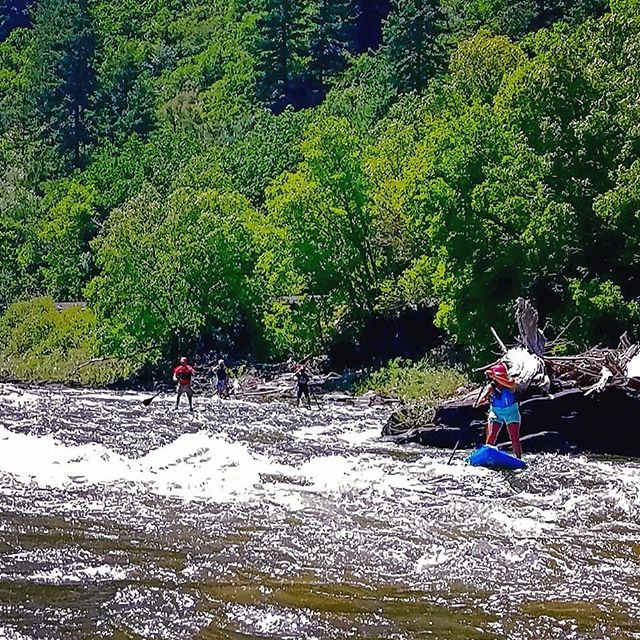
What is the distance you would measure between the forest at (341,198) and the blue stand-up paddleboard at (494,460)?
945 centimetres

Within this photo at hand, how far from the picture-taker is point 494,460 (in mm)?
20359

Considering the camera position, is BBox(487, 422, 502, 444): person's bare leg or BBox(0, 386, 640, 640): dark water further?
BBox(487, 422, 502, 444): person's bare leg

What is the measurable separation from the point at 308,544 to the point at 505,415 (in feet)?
28.0

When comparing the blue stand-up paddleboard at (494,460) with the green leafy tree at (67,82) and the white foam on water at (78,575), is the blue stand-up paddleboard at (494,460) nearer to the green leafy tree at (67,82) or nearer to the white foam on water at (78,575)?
the white foam on water at (78,575)

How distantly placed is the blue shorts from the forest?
27.2ft

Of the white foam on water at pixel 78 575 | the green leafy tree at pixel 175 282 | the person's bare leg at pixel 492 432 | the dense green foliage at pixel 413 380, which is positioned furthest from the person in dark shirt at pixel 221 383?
the white foam on water at pixel 78 575

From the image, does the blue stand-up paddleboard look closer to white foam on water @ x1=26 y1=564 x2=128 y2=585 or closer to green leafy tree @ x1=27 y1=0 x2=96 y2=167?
white foam on water @ x1=26 y1=564 x2=128 y2=585

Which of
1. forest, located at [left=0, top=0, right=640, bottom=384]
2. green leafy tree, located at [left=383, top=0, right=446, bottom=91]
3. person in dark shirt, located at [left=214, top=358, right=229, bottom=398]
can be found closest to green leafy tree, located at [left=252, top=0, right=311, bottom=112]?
forest, located at [left=0, top=0, right=640, bottom=384]

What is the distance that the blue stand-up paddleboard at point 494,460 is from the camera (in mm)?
20297

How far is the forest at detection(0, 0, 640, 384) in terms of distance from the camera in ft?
103

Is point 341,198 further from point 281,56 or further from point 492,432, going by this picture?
point 281,56

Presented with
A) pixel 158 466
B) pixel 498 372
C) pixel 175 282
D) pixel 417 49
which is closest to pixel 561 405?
pixel 498 372

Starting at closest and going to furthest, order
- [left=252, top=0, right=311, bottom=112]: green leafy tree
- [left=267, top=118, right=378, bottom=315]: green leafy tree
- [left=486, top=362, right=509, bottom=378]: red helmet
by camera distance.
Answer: [left=486, top=362, right=509, bottom=378]: red helmet
[left=267, top=118, right=378, bottom=315]: green leafy tree
[left=252, top=0, right=311, bottom=112]: green leafy tree

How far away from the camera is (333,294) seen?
4700cm
